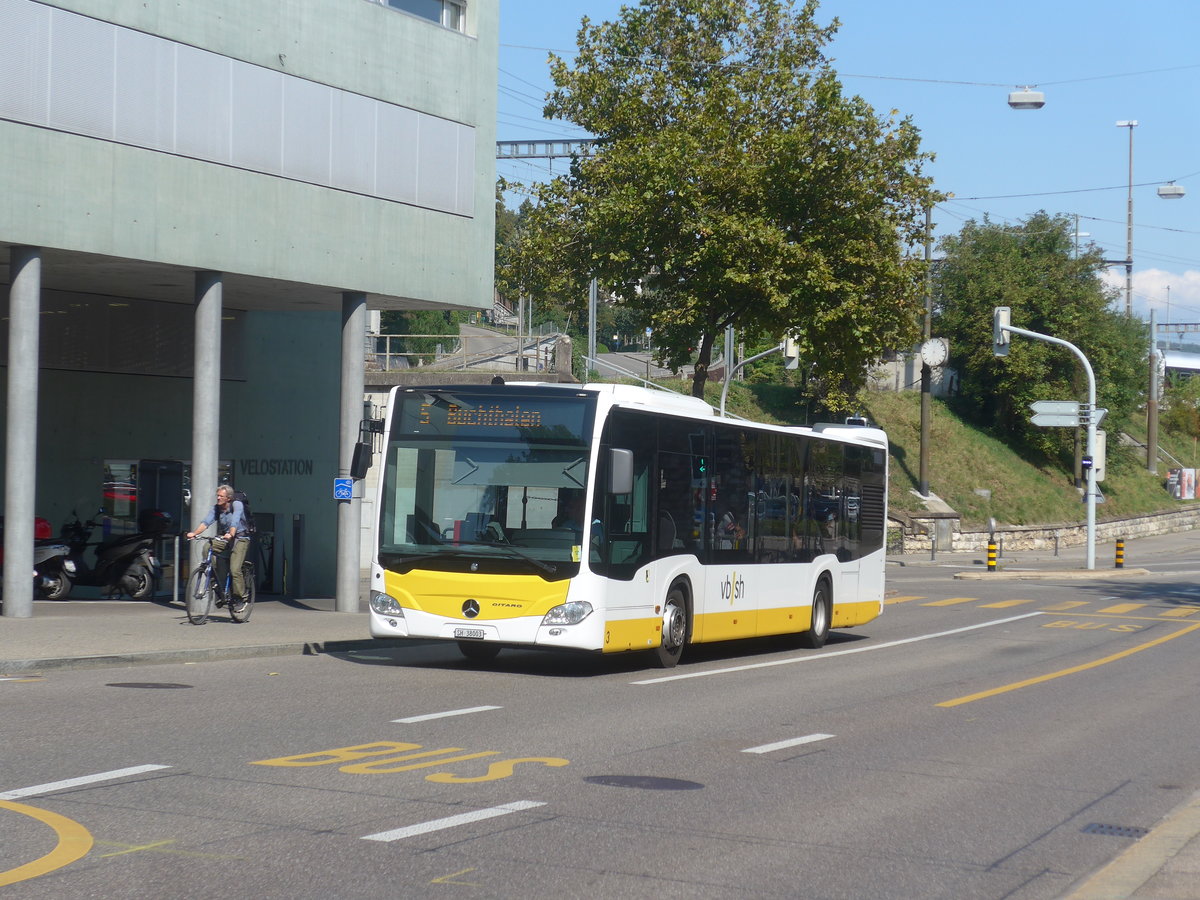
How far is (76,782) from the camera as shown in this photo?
811cm

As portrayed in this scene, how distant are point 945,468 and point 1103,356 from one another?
31.9 feet

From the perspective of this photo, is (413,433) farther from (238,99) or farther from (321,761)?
(238,99)

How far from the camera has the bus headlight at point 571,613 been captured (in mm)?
14406

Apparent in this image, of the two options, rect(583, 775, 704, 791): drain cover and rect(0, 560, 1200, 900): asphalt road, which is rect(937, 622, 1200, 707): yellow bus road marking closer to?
rect(0, 560, 1200, 900): asphalt road

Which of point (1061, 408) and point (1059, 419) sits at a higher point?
point (1061, 408)

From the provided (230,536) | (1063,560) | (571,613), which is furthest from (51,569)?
(1063,560)

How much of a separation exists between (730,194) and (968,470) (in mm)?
35950

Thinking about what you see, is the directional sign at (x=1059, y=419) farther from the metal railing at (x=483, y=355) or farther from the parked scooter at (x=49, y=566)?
the parked scooter at (x=49, y=566)

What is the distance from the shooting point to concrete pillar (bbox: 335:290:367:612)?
2256cm

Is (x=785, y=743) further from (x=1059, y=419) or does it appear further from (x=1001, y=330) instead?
(x=1059, y=419)

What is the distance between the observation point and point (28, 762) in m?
8.72

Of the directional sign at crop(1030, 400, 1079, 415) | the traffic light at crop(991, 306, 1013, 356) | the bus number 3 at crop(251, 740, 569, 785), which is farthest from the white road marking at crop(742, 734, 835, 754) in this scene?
the directional sign at crop(1030, 400, 1079, 415)

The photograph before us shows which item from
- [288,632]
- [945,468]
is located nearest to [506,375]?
[288,632]

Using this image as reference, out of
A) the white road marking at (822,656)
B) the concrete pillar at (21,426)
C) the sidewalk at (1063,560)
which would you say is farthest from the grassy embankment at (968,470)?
the concrete pillar at (21,426)
